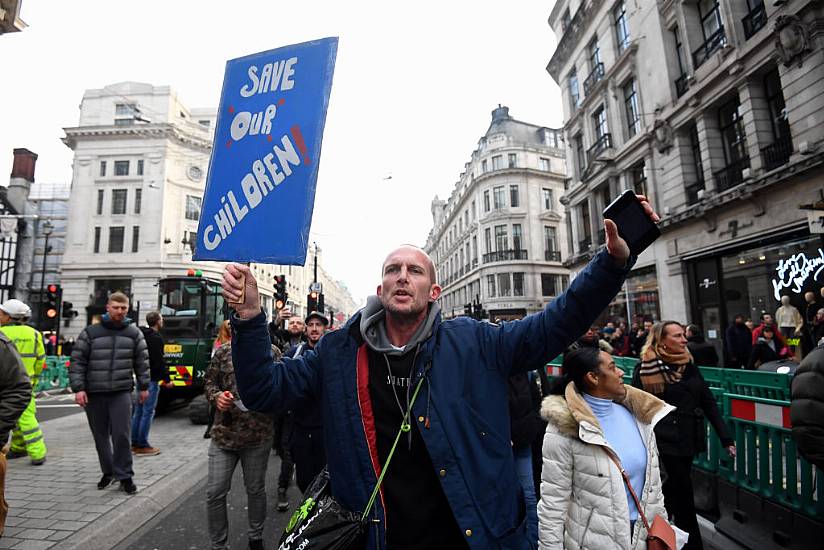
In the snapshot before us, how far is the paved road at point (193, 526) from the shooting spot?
3.81 m

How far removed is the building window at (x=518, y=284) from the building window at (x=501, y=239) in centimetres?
312

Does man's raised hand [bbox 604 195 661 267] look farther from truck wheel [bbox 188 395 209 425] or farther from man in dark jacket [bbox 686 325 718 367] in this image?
truck wheel [bbox 188 395 209 425]

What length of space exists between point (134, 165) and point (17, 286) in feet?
54.8

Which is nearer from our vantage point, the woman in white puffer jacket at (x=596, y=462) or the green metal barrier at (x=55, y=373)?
the woman in white puffer jacket at (x=596, y=462)

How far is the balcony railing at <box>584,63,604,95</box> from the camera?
2120 cm

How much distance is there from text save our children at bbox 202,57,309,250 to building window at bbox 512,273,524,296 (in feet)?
138

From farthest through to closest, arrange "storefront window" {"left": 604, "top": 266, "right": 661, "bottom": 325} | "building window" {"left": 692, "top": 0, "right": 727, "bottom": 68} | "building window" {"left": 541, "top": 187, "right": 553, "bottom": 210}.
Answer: "building window" {"left": 541, "top": 187, "right": 553, "bottom": 210}, "storefront window" {"left": 604, "top": 266, "right": 661, "bottom": 325}, "building window" {"left": 692, "top": 0, "right": 727, "bottom": 68}

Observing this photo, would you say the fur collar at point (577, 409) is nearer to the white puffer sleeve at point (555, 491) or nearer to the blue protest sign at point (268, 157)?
the white puffer sleeve at point (555, 491)

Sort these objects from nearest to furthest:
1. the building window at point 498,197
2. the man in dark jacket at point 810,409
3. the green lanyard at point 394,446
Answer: the green lanyard at point 394,446
the man in dark jacket at point 810,409
the building window at point 498,197

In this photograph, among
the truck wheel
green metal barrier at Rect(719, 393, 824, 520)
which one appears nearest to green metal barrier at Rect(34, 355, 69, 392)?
the truck wheel

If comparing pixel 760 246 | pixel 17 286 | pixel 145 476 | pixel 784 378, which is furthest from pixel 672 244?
pixel 17 286

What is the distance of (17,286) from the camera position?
4016 cm

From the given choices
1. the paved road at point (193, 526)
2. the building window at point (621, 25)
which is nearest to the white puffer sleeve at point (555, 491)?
the paved road at point (193, 526)

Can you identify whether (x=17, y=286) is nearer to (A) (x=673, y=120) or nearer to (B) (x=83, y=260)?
(B) (x=83, y=260)
